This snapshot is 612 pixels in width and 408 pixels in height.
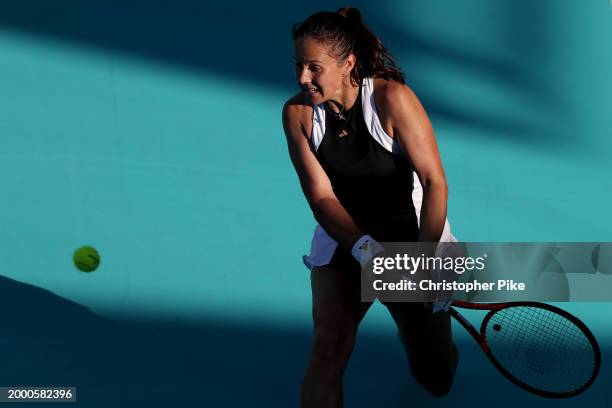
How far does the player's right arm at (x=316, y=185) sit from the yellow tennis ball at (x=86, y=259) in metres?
1.64

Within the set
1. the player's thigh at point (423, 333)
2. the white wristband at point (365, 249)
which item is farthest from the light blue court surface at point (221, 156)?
the white wristband at point (365, 249)

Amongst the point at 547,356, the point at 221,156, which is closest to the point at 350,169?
the point at 547,356

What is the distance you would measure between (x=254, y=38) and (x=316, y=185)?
6.83ft

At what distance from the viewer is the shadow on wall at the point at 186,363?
12.6 feet

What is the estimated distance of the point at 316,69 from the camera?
2906mm

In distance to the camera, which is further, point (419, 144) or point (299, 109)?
point (299, 109)

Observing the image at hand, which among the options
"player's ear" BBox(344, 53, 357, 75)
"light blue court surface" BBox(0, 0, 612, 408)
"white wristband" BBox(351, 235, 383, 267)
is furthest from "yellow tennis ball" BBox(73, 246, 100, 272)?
"player's ear" BBox(344, 53, 357, 75)

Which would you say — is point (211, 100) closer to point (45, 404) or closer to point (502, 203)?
point (502, 203)

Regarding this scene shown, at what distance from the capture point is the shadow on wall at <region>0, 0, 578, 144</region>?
4898 mm

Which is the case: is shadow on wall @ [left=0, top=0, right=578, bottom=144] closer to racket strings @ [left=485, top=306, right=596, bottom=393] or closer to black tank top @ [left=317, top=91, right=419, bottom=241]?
racket strings @ [left=485, top=306, right=596, bottom=393]

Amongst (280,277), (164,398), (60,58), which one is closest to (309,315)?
(280,277)

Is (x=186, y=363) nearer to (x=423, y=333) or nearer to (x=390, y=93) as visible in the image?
(x=423, y=333)

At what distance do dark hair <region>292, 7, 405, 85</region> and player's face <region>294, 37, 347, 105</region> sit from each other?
0.02 m

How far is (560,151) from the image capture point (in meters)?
5.11
